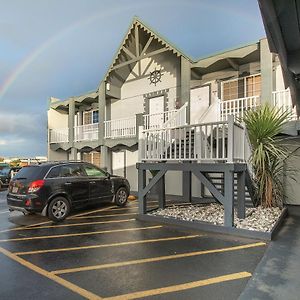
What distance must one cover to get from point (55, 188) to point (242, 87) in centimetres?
846

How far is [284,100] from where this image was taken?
10.9 meters

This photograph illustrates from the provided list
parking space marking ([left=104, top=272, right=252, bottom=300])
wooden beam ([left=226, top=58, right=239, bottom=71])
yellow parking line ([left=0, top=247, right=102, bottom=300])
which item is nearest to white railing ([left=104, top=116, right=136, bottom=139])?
wooden beam ([left=226, top=58, right=239, bottom=71])

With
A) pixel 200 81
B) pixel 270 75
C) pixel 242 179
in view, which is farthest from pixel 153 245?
pixel 200 81

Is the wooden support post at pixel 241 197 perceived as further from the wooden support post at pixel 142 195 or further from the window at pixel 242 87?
the window at pixel 242 87

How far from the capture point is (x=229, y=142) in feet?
25.6

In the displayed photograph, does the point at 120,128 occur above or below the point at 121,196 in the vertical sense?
above

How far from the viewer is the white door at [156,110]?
50.3 ft

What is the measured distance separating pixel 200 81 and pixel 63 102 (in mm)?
9965

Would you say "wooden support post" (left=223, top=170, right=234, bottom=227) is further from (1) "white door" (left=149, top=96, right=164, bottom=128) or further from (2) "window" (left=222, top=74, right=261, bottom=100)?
(1) "white door" (left=149, top=96, right=164, bottom=128)

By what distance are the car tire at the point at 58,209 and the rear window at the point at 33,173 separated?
846mm

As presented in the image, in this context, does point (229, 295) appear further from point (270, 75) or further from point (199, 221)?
point (270, 75)

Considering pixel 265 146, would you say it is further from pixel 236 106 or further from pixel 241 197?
pixel 236 106

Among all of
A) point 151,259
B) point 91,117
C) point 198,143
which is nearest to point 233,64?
point 198,143

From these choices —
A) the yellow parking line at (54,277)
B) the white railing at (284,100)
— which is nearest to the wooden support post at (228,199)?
the white railing at (284,100)
